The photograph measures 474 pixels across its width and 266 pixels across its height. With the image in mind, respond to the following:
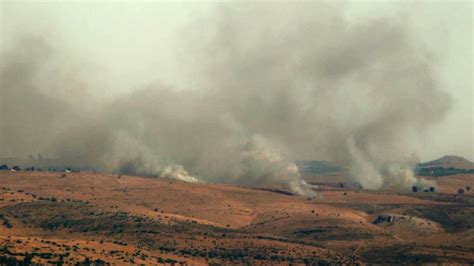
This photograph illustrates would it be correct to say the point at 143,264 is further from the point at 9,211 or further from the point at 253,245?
the point at 9,211

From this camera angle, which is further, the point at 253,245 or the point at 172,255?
the point at 253,245

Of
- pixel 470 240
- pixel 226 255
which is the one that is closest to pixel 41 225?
pixel 226 255

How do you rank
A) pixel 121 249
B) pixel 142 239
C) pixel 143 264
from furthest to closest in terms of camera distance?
pixel 142 239 → pixel 121 249 → pixel 143 264

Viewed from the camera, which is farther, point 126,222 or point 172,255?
point 126,222

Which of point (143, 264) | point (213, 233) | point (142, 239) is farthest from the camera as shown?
point (213, 233)

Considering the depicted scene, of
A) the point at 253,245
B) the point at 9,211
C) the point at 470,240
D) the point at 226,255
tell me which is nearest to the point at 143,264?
the point at 226,255

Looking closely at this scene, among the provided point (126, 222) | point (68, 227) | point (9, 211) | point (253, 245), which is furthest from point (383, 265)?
point (9, 211)

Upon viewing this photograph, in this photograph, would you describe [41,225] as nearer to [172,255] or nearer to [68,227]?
[68,227]

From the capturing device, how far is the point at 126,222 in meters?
184

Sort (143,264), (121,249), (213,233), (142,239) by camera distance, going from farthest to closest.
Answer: (213,233), (142,239), (121,249), (143,264)

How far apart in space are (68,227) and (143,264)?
1952 inches

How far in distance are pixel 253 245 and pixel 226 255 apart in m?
11.1

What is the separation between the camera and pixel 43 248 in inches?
5399

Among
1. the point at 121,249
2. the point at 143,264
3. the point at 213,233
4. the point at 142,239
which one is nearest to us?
the point at 143,264
